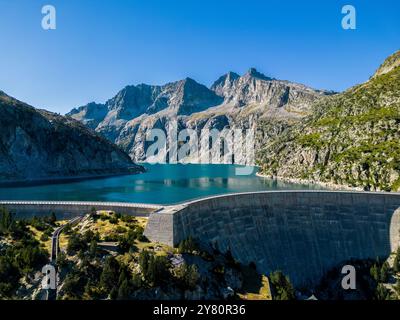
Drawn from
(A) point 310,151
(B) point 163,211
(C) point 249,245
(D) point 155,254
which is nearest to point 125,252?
(D) point 155,254

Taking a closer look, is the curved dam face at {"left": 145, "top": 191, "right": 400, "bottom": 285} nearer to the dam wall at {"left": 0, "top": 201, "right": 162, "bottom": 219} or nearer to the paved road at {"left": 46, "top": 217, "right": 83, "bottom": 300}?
the dam wall at {"left": 0, "top": 201, "right": 162, "bottom": 219}

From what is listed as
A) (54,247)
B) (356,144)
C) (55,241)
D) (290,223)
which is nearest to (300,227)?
(290,223)

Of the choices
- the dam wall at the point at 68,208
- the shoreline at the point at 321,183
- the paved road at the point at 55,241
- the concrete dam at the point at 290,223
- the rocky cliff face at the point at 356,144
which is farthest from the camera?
the shoreline at the point at 321,183

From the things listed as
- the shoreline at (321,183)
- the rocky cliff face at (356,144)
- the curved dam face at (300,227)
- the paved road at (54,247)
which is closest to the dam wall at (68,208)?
the paved road at (54,247)

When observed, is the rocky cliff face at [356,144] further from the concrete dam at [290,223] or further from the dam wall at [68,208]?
the dam wall at [68,208]

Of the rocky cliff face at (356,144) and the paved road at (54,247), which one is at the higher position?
the rocky cliff face at (356,144)

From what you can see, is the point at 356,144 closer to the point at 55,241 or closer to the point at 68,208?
the point at 68,208
